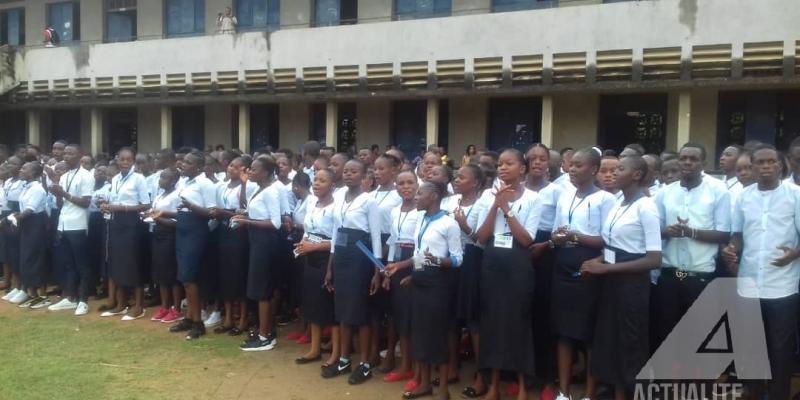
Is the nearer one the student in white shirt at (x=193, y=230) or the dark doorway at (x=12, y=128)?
the student in white shirt at (x=193, y=230)

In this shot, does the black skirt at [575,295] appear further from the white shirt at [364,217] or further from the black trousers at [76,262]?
the black trousers at [76,262]

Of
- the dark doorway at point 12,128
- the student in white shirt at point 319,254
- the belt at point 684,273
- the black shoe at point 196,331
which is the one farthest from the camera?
the dark doorway at point 12,128

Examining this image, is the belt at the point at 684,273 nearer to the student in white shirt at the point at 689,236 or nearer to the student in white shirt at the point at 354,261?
the student in white shirt at the point at 689,236

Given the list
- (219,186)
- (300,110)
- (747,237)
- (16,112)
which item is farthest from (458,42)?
(16,112)

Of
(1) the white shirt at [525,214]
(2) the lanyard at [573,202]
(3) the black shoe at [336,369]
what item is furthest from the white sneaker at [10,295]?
(2) the lanyard at [573,202]

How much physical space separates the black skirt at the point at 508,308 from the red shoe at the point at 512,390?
1.36 ft

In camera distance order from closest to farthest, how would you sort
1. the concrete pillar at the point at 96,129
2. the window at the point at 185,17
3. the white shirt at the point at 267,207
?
the white shirt at the point at 267,207 < the window at the point at 185,17 < the concrete pillar at the point at 96,129

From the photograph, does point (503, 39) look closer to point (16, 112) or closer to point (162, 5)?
point (162, 5)

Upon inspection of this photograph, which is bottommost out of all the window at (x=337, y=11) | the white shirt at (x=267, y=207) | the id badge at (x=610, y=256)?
the id badge at (x=610, y=256)

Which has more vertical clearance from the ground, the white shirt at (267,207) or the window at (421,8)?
the window at (421,8)

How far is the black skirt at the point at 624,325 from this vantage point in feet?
14.5

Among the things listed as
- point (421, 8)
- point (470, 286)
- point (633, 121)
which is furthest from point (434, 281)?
point (421, 8)

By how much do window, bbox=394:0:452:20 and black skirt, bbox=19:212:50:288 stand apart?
10334mm

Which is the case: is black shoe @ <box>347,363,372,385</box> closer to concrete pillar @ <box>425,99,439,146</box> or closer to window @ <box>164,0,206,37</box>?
concrete pillar @ <box>425,99,439,146</box>
